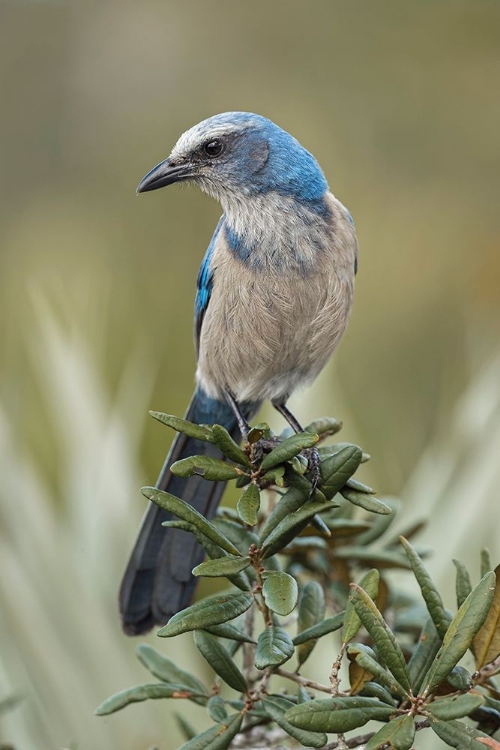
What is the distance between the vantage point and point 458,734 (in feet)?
3.77

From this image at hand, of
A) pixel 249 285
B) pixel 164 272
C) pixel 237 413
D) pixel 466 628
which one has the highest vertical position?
pixel 164 272

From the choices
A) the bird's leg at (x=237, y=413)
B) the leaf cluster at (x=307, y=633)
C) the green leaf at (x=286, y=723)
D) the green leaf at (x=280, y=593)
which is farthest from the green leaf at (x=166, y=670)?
the bird's leg at (x=237, y=413)

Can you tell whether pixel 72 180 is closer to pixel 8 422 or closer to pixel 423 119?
pixel 423 119

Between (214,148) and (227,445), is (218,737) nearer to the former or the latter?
(227,445)

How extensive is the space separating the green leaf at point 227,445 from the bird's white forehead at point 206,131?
3.29ft

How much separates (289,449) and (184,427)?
6.7 inches

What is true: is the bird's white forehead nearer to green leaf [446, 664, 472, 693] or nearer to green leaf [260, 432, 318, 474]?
green leaf [260, 432, 318, 474]

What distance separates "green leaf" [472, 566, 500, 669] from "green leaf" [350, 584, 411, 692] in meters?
0.14

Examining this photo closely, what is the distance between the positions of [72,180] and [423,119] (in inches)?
75.9

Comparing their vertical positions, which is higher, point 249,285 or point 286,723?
point 249,285

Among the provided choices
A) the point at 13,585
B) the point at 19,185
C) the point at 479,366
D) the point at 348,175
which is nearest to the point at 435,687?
the point at 13,585

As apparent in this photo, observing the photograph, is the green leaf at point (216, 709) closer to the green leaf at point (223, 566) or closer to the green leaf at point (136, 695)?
the green leaf at point (136, 695)

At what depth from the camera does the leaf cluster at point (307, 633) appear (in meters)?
1.18

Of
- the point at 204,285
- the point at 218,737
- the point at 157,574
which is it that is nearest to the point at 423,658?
the point at 218,737
